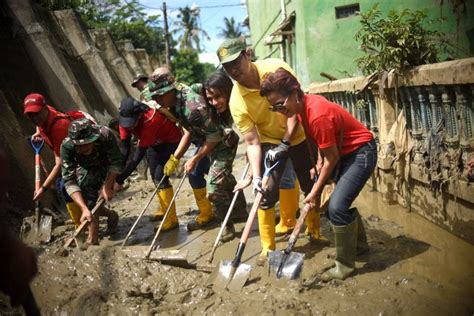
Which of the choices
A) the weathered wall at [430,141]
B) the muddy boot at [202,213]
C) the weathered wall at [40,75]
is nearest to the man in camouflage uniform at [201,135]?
the muddy boot at [202,213]

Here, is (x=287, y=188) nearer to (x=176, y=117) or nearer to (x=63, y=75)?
(x=176, y=117)

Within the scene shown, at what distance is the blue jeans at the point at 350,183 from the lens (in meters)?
3.16

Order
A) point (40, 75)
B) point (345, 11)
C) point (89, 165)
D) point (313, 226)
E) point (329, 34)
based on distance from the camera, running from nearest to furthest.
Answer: point (313, 226)
point (89, 165)
point (40, 75)
point (345, 11)
point (329, 34)

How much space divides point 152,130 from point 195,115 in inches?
40.6

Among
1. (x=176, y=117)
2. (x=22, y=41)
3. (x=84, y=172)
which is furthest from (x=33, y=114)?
(x=22, y=41)

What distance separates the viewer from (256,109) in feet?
12.2

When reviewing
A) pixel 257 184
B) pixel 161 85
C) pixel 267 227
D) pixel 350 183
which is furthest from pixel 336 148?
pixel 161 85

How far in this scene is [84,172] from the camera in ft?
15.4

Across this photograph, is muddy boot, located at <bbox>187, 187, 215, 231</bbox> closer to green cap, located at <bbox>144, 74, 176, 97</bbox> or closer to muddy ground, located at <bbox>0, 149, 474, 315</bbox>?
muddy ground, located at <bbox>0, 149, 474, 315</bbox>

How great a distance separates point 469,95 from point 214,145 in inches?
95.9

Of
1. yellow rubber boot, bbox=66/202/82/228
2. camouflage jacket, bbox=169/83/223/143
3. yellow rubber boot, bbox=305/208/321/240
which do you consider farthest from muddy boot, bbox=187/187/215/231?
yellow rubber boot, bbox=305/208/321/240

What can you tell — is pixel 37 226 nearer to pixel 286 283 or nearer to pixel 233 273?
pixel 233 273

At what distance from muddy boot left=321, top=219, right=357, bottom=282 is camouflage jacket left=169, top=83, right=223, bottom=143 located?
1.72 m

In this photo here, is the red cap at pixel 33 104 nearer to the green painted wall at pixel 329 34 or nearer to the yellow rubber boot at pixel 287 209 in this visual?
the yellow rubber boot at pixel 287 209
